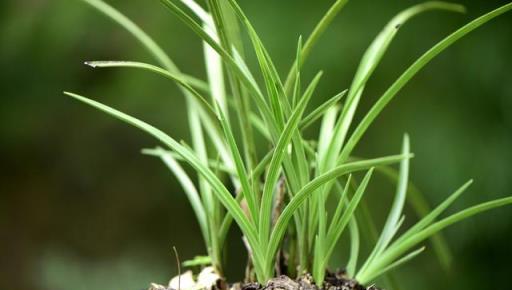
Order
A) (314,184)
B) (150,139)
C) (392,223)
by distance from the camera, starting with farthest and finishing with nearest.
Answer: (150,139)
(392,223)
(314,184)

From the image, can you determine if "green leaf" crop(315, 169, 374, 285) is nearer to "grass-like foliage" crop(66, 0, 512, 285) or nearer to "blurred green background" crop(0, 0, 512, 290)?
"grass-like foliage" crop(66, 0, 512, 285)

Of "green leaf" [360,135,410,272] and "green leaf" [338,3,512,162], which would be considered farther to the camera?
"green leaf" [360,135,410,272]

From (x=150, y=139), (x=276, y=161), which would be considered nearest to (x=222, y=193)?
(x=276, y=161)

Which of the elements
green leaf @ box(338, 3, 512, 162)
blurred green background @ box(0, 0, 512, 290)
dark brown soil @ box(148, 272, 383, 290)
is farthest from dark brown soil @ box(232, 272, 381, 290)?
blurred green background @ box(0, 0, 512, 290)

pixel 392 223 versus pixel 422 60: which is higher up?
pixel 422 60

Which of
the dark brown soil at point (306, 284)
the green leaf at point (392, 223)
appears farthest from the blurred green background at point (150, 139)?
the dark brown soil at point (306, 284)

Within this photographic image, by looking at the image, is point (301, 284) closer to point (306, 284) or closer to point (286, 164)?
point (306, 284)

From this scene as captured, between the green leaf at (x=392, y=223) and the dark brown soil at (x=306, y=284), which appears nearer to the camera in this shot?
the dark brown soil at (x=306, y=284)

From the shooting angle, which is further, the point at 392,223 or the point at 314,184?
the point at 392,223

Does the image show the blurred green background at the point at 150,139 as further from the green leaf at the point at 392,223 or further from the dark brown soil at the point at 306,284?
the dark brown soil at the point at 306,284
